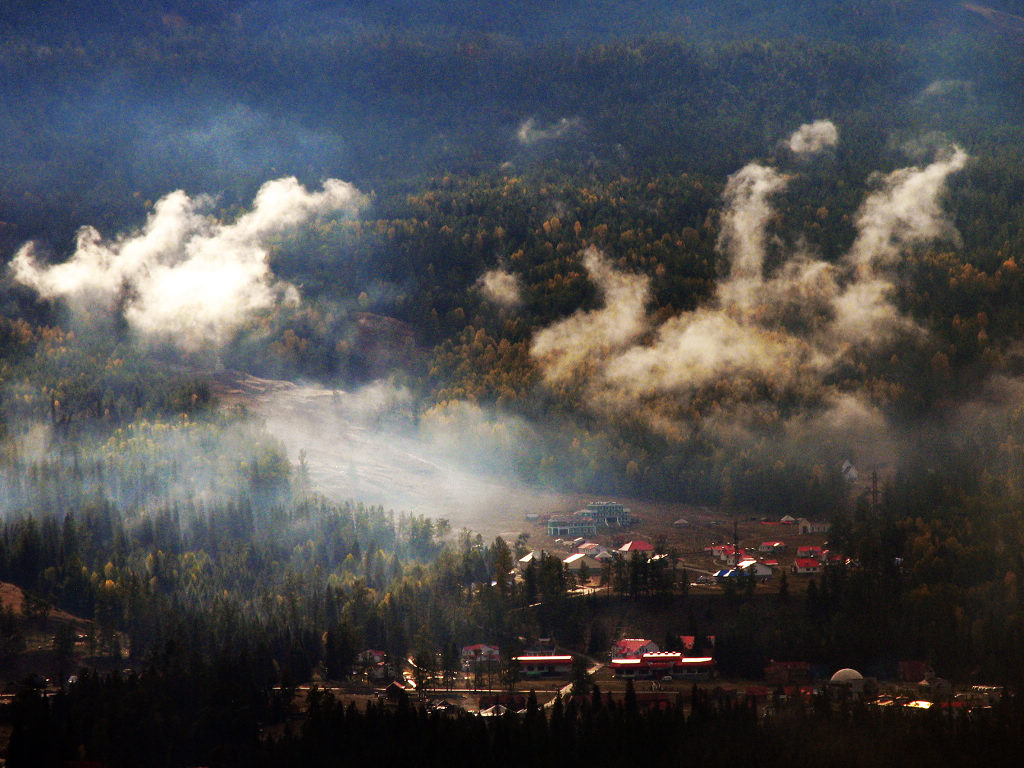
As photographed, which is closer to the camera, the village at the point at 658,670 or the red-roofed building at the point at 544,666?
the village at the point at 658,670

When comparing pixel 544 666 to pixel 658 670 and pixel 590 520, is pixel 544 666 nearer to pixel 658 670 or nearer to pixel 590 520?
pixel 658 670

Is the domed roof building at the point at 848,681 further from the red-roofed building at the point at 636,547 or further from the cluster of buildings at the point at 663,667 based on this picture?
the red-roofed building at the point at 636,547

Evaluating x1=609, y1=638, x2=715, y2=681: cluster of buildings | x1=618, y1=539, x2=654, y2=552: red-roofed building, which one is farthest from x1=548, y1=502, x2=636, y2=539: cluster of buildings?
x1=609, y1=638, x2=715, y2=681: cluster of buildings

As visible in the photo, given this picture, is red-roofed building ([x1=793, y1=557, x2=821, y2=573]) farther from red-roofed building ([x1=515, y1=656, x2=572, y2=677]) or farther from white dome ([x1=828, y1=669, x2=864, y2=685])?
red-roofed building ([x1=515, y1=656, x2=572, y2=677])

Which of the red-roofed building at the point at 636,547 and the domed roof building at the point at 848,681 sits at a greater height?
the red-roofed building at the point at 636,547

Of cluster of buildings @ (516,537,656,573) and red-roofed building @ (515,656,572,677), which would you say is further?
cluster of buildings @ (516,537,656,573)

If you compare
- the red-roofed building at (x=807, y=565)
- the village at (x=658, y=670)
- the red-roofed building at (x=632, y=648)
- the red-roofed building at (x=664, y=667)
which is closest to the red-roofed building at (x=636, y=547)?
the village at (x=658, y=670)

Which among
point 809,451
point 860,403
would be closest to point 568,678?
point 809,451

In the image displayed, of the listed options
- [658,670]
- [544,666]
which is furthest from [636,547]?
[658,670]

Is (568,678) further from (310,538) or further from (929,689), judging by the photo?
(310,538)
